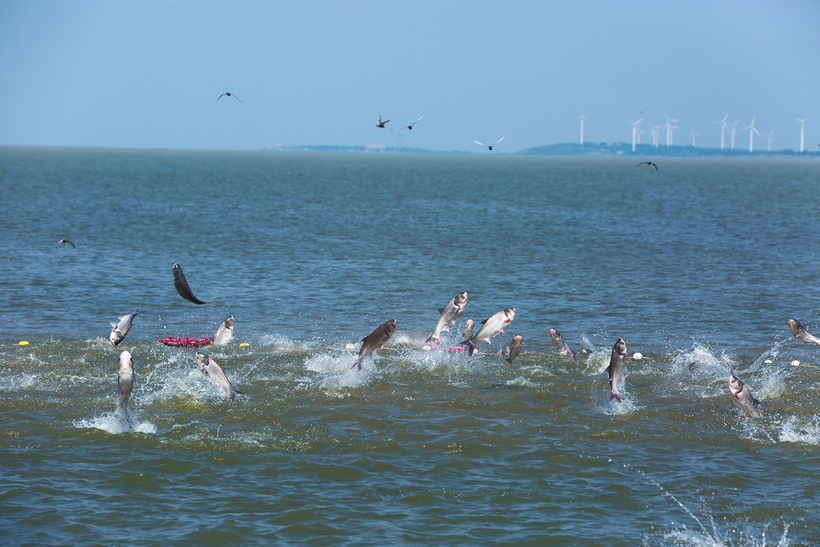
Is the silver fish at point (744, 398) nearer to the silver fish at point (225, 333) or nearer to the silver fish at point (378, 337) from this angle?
the silver fish at point (378, 337)

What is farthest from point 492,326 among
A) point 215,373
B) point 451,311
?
point 215,373

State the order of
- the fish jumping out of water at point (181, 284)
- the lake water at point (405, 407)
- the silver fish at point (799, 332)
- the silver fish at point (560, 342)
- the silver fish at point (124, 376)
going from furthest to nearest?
the silver fish at point (799, 332), the silver fish at point (560, 342), the fish jumping out of water at point (181, 284), the silver fish at point (124, 376), the lake water at point (405, 407)

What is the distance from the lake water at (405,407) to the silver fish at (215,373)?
0.49 m

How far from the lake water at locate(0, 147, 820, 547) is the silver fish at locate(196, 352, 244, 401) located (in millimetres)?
489

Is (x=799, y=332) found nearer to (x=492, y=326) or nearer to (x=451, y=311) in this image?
(x=492, y=326)

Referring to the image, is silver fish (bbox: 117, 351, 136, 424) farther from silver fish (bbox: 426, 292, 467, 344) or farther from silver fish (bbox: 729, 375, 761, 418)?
silver fish (bbox: 729, 375, 761, 418)

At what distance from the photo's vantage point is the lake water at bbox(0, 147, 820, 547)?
14227mm

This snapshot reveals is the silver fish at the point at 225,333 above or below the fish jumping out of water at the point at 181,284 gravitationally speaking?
below

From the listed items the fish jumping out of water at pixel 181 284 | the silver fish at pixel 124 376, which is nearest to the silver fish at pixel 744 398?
the fish jumping out of water at pixel 181 284

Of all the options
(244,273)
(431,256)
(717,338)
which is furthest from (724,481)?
(431,256)

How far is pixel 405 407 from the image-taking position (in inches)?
764

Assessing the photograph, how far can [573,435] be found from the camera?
58.1 feet

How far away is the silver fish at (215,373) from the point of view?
18062 mm

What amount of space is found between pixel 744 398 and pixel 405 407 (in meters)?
6.63
